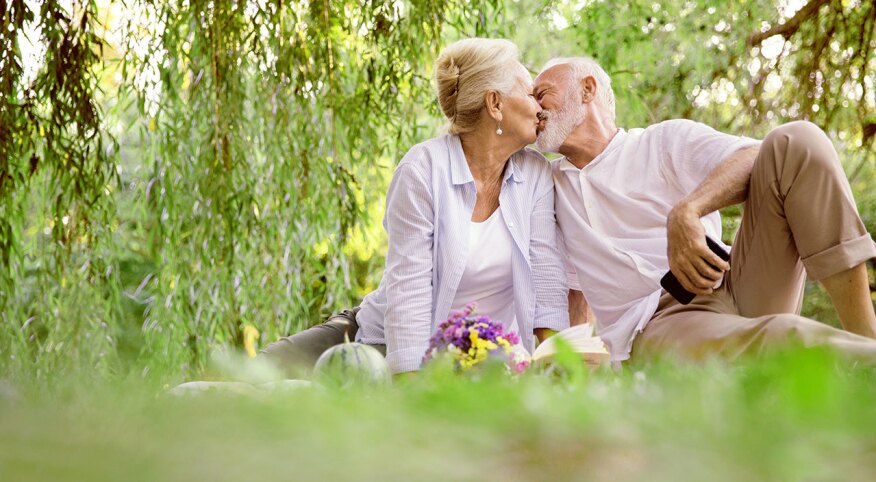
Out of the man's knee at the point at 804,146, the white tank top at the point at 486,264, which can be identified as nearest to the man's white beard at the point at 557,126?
the white tank top at the point at 486,264

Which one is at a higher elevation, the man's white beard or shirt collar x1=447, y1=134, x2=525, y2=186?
the man's white beard

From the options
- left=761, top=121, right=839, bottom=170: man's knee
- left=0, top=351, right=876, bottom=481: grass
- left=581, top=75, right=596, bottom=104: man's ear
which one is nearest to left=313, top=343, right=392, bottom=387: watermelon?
left=0, top=351, right=876, bottom=481: grass

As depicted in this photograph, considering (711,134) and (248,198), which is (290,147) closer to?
(248,198)

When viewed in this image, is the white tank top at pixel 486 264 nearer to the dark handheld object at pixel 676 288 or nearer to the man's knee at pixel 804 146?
the dark handheld object at pixel 676 288

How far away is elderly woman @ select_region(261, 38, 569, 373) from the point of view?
9.59 ft

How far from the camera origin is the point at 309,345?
10.7ft

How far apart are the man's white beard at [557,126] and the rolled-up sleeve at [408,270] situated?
1.38 ft

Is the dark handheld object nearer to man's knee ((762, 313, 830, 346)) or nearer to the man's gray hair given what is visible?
man's knee ((762, 313, 830, 346))

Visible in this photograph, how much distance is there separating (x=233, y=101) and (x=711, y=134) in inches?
69.9

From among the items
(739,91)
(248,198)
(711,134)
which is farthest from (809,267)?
(739,91)

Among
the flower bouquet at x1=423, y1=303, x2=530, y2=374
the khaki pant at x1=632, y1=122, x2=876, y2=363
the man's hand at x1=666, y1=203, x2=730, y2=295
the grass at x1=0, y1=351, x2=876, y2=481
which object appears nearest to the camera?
the grass at x1=0, y1=351, x2=876, y2=481

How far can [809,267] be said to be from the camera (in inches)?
95.1

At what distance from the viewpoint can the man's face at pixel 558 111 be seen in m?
3.06

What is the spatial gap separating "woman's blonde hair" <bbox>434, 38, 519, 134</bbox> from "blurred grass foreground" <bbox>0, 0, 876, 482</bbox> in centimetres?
72
